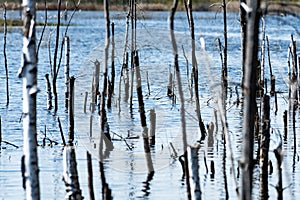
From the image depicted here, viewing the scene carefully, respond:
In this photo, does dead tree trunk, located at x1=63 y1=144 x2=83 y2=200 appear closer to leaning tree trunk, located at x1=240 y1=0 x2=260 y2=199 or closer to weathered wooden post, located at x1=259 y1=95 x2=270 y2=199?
leaning tree trunk, located at x1=240 y1=0 x2=260 y2=199

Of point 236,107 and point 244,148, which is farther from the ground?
point 244,148

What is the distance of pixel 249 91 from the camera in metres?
4.73

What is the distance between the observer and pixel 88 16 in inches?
2359

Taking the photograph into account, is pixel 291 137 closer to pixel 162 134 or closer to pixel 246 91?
pixel 162 134

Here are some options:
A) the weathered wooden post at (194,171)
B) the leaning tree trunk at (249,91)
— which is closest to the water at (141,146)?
the leaning tree trunk at (249,91)

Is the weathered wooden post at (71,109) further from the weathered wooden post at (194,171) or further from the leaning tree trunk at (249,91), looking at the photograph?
the leaning tree trunk at (249,91)

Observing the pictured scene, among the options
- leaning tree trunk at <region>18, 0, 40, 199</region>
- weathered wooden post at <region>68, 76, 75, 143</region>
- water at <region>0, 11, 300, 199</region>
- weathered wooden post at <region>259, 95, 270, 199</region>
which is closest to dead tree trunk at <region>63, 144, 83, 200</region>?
leaning tree trunk at <region>18, 0, 40, 199</region>

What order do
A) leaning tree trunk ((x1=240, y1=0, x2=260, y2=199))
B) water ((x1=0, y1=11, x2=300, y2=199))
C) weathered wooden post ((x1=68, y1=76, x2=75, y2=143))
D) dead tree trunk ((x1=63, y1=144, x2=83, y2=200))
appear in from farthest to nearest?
1. weathered wooden post ((x1=68, y1=76, x2=75, y2=143))
2. water ((x1=0, y1=11, x2=300, y2=199))
3. dead tree trunk ((x1=63, y1=144, x2=83, y2=200))
4. leaning tree trunk ((x1=240, y1=0, x2=260, y2=199))

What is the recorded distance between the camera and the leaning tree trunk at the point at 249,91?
4.63 meters

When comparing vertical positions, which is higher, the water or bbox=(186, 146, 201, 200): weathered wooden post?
bbox=(186, 146, 201, 200): weathered wooden post

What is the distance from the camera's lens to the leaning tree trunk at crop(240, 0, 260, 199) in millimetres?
4633

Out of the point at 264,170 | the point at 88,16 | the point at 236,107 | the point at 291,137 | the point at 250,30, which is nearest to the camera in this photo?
the point at 250,30

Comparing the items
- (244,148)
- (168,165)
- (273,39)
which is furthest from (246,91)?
(273,39)

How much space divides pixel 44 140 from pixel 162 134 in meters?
2.26
